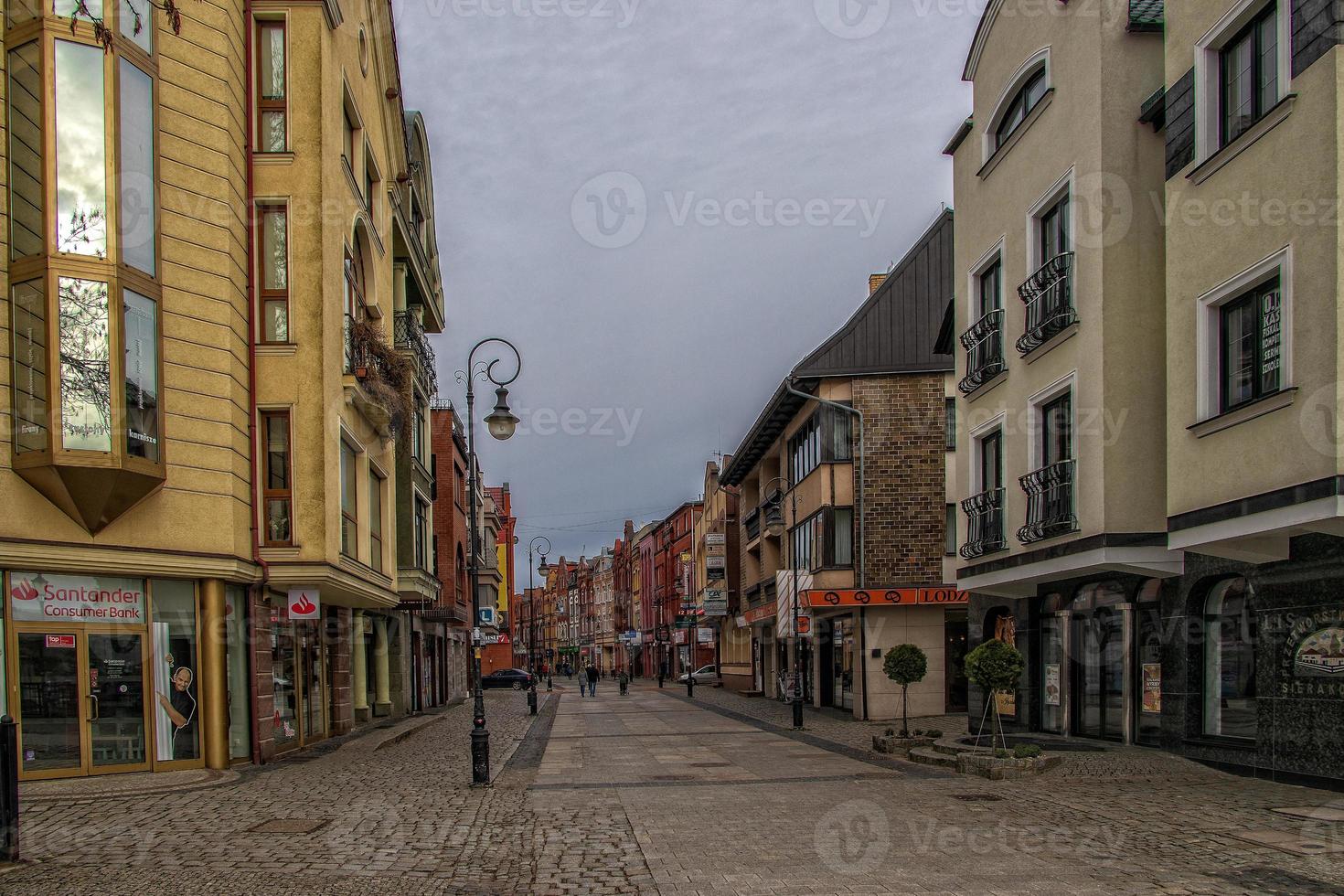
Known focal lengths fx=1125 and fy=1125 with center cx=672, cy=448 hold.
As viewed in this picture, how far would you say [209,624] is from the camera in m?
16.9

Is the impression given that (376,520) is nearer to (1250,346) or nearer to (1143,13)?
(1143,13)

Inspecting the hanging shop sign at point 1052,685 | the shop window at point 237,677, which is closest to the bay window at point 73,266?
the shop window at point 237,677

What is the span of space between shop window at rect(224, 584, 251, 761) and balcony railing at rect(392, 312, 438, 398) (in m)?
9.45

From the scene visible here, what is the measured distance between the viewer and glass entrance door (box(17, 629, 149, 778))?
14609 mm

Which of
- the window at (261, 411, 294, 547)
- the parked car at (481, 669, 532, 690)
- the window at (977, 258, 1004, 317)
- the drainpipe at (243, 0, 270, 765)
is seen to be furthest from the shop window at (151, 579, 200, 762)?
the parked car at (481, 669, 532, 690)

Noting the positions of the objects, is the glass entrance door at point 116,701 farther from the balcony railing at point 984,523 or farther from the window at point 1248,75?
the window at point 1248,75

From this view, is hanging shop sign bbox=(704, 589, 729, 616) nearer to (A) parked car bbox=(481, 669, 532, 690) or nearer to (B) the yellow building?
(A) parked car bbox=(481, 669, 532, 690)

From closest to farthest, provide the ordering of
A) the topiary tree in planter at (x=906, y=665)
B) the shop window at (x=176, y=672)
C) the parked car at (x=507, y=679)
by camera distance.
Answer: the shop window at (x=176, y=672) < the topiary tree in planter at (x=906, y=665) < the parked car at (x=507, y=679)

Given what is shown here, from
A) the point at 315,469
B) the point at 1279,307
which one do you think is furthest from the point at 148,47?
the point at 1279,307

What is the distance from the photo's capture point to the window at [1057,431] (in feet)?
59.4

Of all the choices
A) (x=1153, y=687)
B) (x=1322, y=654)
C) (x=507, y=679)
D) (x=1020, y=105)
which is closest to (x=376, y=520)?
(x=1020, y=105)

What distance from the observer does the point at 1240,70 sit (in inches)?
554

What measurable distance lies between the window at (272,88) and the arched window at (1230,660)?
54.0ft

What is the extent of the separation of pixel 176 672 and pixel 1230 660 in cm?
1473
